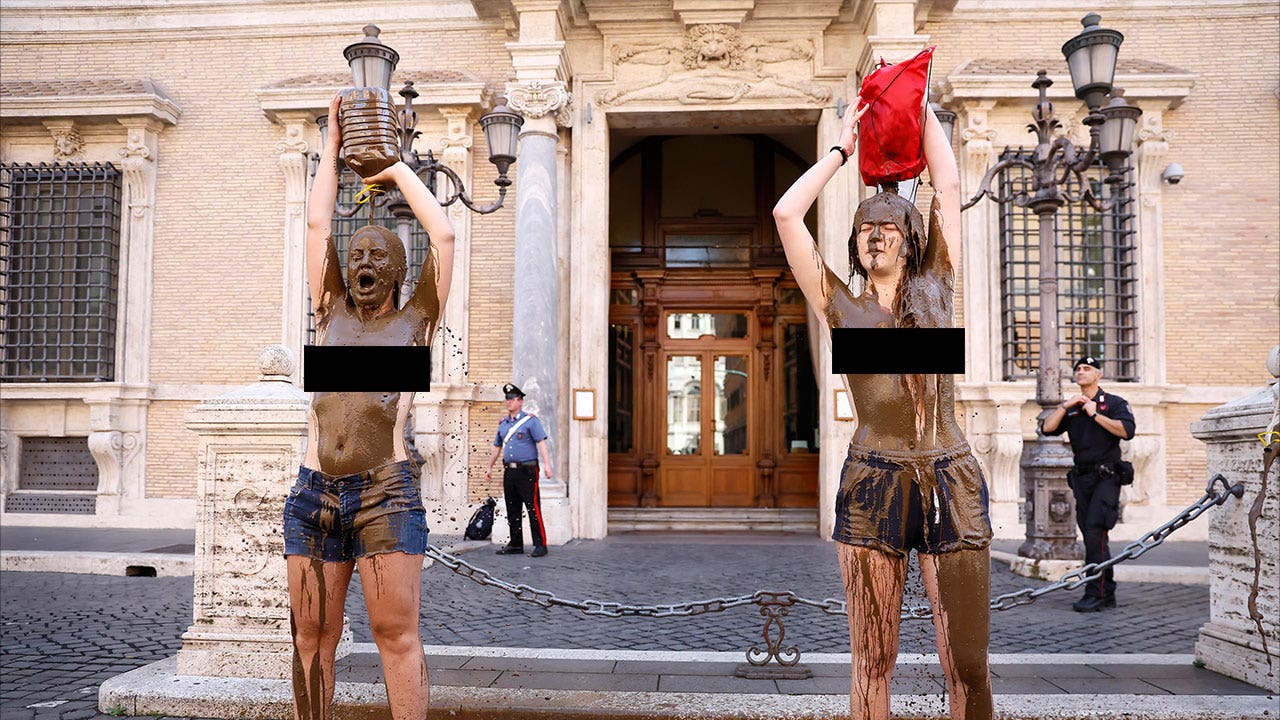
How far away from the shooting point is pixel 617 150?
15.1m

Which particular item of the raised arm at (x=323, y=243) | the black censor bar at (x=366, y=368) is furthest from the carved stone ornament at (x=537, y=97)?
the black censor bar at (x=366, y=368)

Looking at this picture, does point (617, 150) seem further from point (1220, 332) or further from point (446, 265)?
point (446, 265)

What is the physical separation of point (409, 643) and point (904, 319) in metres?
1.83

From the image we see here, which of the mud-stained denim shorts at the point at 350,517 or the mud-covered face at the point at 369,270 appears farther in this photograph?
the mud-covered face at the point at 369,270

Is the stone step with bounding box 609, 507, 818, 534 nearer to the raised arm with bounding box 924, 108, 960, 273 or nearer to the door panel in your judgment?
the door panel

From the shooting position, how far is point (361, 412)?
2943mm

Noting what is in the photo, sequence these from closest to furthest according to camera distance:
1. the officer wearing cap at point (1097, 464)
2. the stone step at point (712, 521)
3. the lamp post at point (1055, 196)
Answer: the officer wearing cap at point (1097, 464), the lamp post at point (1055, 196), the stone step at point (712, 521)

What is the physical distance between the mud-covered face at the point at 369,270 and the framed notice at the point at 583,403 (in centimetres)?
861

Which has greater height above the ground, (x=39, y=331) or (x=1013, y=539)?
(x=39, y=331)

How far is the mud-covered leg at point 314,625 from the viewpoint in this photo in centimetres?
292

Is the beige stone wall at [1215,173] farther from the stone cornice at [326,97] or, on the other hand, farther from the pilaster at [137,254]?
the pilaster at [137,254]

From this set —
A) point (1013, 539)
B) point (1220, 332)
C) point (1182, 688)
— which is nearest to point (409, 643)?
point (1182, 688)

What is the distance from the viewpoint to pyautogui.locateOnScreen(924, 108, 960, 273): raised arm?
2.76m

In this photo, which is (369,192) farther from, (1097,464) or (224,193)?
(224,193)
